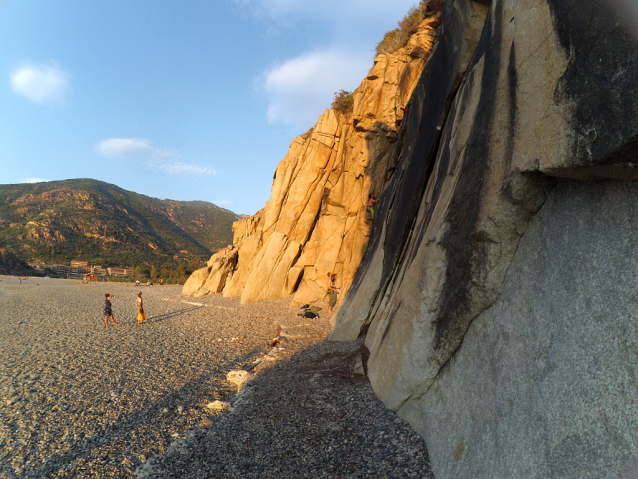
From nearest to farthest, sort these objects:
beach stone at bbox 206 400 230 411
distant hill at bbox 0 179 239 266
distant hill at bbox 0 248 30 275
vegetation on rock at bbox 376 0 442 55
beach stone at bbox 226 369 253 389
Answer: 1. beach stone at bbox 206 400 230 411
2. beach stone at bbox 226 369 253 389
3. vegetation on rock at bbox 376 0 442 55
4. distant hill at bbox 0 248 30 275
5. distant hill at bbox 0 179 239 266

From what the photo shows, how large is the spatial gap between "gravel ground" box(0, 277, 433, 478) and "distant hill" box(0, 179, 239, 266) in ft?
270

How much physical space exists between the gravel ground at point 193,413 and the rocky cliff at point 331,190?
7266mm

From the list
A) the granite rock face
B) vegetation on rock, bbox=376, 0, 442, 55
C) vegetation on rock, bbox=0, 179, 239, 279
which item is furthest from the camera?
vegetation on rock, bbox=0, 179, 239, 279

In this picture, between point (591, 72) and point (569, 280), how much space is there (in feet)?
5.67

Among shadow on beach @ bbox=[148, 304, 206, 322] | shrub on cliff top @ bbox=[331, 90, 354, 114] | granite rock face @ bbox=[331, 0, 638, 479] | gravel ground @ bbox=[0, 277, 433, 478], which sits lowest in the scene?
shadow on beach @ bbox=[148, 304, 206, 322]

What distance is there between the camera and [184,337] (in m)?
16.4

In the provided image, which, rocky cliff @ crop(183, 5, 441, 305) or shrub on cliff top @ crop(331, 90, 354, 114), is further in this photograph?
shrub on cliff top @ crop(331, 90, 354, 114)

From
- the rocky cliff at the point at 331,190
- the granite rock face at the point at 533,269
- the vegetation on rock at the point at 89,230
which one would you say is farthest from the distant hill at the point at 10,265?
the granite rock face at the point at 533,269

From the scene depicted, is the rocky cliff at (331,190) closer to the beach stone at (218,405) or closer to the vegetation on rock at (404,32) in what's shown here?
the vegetation on rock at (404,32)

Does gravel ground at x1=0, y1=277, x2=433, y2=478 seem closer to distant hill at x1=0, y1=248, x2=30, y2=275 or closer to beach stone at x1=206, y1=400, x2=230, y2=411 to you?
beach stone at x1=206, y1=400, x2=230, y2=411

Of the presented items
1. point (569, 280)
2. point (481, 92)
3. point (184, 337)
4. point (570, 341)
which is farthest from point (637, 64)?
point (184, 337)

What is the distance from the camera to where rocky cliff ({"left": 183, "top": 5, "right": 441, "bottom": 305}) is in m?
18.6

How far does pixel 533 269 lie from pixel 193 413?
7579 mm

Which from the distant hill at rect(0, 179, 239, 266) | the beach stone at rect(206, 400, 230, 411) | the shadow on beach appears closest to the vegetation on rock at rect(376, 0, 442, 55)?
the beach stone at rect(206, 400, 230, 411)
